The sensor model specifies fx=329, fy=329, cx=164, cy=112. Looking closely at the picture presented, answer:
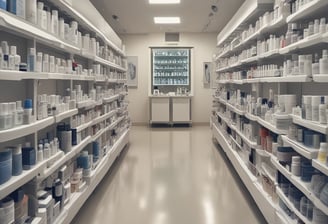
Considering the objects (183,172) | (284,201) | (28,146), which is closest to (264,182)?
(284,201)

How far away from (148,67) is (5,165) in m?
9.86

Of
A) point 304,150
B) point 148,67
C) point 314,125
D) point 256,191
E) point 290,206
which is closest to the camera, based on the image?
point 314,125

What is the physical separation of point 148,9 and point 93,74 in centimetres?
418

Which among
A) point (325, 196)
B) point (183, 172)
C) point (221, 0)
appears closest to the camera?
point (325, 196)

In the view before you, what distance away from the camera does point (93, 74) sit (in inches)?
182

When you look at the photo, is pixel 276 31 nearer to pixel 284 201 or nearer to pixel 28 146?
pixel 284 201

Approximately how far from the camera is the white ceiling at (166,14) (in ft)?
25.2

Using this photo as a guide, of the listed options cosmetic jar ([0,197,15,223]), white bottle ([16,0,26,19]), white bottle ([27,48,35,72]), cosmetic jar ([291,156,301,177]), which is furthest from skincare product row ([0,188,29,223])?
cosmetic jar ([291,156,301,177])

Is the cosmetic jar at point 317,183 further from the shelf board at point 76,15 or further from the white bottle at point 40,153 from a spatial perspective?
the shelf board at point 76,15

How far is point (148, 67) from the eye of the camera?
11586 mm

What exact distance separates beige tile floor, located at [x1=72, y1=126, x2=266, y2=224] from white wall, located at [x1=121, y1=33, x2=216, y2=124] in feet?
14.5

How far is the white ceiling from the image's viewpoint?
25.2 ft

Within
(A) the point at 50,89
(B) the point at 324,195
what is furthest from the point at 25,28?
(B) the point at 324,195

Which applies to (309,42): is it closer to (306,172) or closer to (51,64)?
(306,172)
